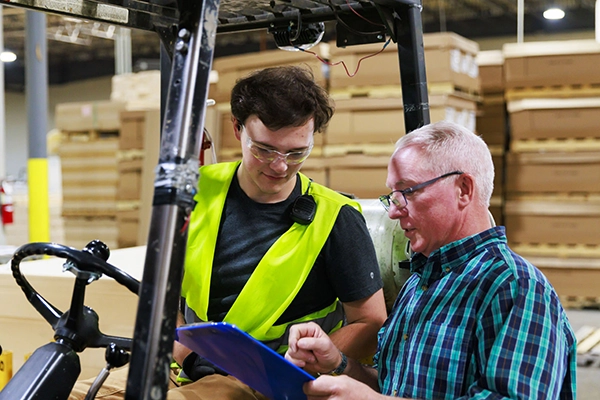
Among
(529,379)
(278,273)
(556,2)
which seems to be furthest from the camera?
(556,2)

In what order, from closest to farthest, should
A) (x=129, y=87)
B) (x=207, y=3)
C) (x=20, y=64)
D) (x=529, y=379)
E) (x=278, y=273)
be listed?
(x=207, y=3), (x=529, y=379), (x=278, y=273), (x=129, y=87), (x=20, y=64)

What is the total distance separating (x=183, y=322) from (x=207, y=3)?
140 centimetres

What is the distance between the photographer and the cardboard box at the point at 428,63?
6797mm

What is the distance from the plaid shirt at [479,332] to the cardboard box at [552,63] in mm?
5757

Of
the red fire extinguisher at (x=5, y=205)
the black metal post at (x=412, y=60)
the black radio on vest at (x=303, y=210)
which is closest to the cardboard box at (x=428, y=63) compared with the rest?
the black metal post at (x=412, y=60)

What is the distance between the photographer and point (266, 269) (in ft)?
7.77

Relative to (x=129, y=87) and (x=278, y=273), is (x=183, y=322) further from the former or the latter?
(x=129, y=87)

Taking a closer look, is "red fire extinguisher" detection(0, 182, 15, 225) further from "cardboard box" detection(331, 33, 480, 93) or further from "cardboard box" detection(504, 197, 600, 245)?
"cardboard box" detection(504, 197, 600, 245)

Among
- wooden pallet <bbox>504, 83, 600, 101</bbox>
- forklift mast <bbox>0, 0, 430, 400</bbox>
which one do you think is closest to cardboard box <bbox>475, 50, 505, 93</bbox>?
wooden pallet <bbox>504, 83, 600, 101</bbox>

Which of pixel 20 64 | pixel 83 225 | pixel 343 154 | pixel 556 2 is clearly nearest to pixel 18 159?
pixel 20 64

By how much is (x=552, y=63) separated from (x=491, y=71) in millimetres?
808

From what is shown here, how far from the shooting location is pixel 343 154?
722 cm

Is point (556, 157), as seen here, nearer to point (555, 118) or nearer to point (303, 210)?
point (555, 118)

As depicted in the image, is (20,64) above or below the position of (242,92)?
above
